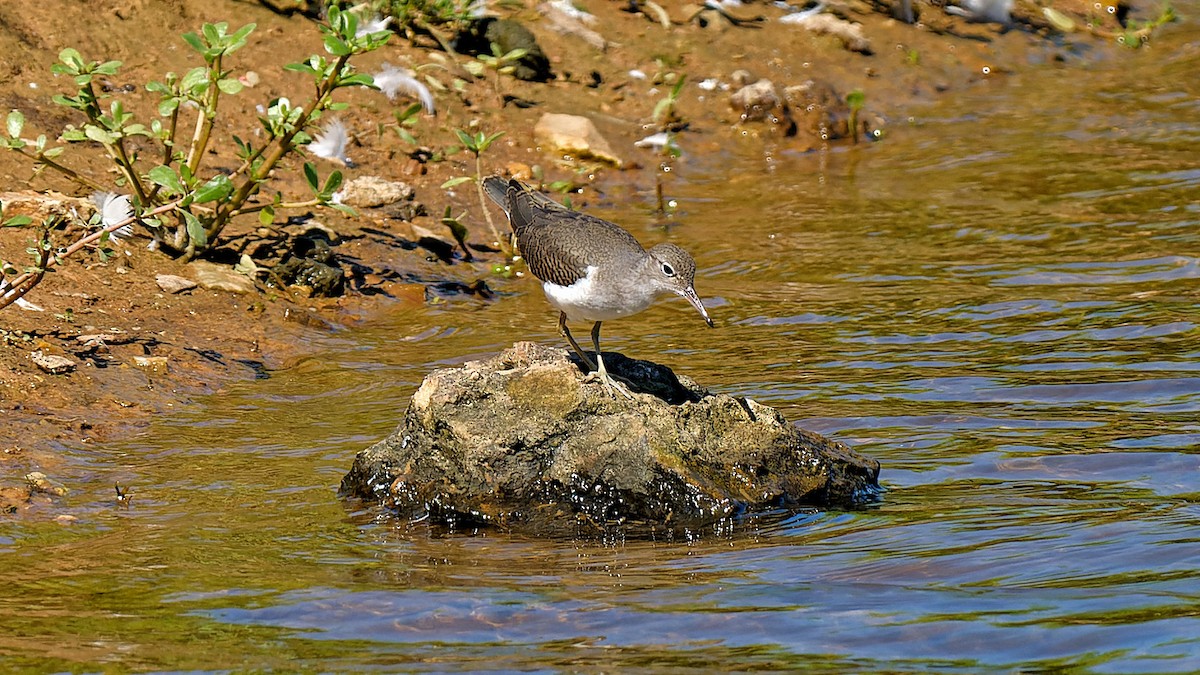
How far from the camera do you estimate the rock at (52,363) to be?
732 centimetres

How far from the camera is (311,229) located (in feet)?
32.1

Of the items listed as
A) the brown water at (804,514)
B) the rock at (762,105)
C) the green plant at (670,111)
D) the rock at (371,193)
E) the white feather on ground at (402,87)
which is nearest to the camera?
the brown water at (804,514)

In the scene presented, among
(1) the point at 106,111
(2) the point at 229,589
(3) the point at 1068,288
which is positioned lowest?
(3) the point at 1068,288

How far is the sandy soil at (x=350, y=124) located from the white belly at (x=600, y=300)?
236 centimetres

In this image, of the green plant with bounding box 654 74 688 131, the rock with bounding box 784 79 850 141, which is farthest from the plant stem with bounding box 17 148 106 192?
the rock with bounding box 784 79 850 141

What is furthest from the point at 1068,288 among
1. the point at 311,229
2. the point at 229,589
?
the point at 229,589

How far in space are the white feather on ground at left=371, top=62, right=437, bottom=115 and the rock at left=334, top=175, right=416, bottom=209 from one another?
1.32m

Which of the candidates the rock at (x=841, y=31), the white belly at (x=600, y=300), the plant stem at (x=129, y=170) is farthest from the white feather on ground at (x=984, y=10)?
the white belly at (x=600, y=300)

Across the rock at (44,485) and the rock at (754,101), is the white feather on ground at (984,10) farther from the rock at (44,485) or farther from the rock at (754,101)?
the rock at (44,485)

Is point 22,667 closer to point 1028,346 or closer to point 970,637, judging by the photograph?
point 970,637

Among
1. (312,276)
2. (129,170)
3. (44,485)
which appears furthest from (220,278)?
(44,485)

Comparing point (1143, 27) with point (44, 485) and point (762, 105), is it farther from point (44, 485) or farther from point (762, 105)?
point (44, 485)

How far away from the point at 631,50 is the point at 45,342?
7.29 metres

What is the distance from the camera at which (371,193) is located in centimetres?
1036
